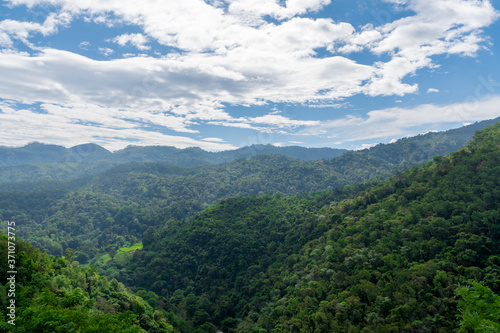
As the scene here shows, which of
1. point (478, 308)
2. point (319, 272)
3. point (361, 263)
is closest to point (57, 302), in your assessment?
point (319, 272)

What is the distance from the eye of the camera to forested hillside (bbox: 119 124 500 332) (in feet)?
125

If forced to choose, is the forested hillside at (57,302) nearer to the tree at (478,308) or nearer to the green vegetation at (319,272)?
the green vegetation at (319,272)

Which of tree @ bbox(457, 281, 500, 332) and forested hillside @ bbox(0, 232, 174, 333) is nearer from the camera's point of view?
forested hillside @ bbox(0, 232, 174, 333)

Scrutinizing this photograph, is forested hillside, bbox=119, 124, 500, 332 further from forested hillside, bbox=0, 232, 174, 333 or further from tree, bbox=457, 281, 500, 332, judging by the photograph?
forested hillside, bbox=0, 232, 174, 333

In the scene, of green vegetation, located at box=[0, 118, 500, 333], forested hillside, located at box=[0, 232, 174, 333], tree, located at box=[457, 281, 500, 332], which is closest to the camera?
forested hillside, located at box=[0, 232, 174, 333]

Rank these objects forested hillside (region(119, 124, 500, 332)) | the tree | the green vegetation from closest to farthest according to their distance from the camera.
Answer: the tree
the green vegetation
forested hillside (region(119, 124, 500, 332))

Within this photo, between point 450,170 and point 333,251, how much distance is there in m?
37.3

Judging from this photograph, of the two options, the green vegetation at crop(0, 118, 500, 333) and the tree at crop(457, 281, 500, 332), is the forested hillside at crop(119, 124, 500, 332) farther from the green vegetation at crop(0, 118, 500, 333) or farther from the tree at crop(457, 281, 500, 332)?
the green vegetation at crop(0, 118, 500, 333)

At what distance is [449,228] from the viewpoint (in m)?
50.0

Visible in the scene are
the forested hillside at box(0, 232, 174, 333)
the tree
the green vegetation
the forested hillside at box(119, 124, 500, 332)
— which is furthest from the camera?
the forested hillside at box(119, 124, 500, 332)

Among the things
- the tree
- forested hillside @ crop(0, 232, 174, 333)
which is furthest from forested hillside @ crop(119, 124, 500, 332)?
forested hillside @ crop(0, 232, 174, 333)

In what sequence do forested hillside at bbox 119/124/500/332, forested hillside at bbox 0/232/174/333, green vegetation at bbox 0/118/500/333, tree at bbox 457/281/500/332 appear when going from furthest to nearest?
forested hillside at bbox 119/124/500/332 → green vegetation at bbox 0/118/500/333 → tree at bbox 457/281/500/332 → forested hillside at bbox 0/232/174/333

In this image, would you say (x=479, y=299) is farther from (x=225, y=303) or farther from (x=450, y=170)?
(x=225, y=303)

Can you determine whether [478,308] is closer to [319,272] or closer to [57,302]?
[319,272]
